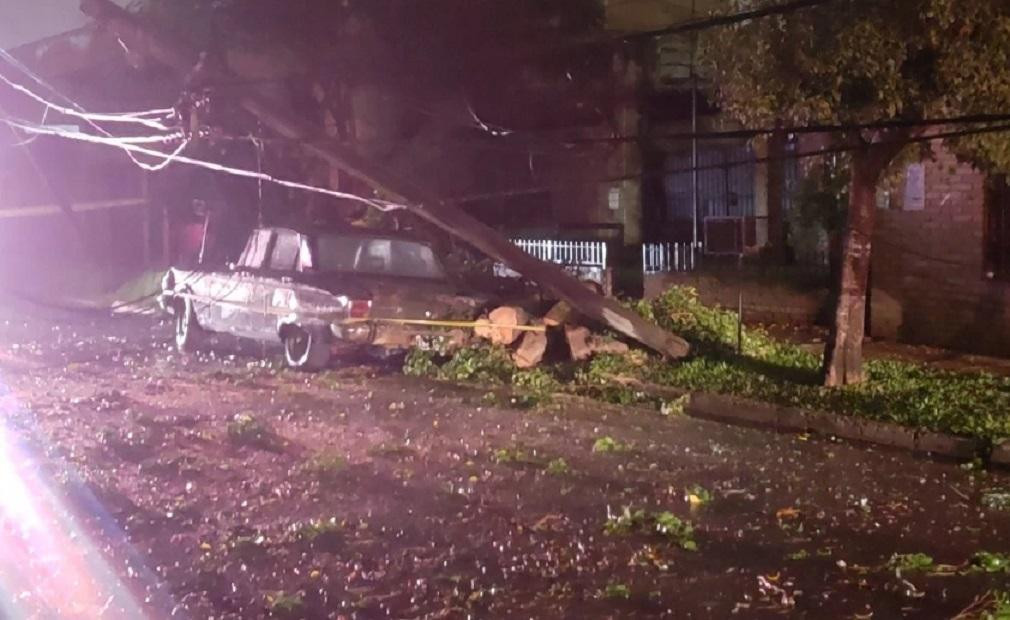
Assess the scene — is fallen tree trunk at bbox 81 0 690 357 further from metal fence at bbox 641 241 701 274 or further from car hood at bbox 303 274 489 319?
metal fence at bbox 641 241 701 274

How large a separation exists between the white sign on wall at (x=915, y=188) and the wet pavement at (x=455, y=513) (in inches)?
233

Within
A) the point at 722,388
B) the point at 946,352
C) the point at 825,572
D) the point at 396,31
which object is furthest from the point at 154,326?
the point at 825,572

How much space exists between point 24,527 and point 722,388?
7360 millimetres

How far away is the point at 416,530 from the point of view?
310 inches

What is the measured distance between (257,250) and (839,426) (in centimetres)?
832

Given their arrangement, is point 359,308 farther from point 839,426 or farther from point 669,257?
point 669,257

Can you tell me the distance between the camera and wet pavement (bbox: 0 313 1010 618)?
6523 millimetres

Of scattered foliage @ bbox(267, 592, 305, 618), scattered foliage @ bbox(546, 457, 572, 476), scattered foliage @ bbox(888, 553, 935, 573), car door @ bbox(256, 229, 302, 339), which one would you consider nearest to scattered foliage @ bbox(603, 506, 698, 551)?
scattered foliage @ bbox(888, 553, 935, 573)

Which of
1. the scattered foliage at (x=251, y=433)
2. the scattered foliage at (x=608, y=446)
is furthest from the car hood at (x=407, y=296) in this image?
the scattered foliage at (x=608, y=446)

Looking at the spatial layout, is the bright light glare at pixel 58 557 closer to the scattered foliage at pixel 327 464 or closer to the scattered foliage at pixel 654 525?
the scattered foliage at pixel 327 464

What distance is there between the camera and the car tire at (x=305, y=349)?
47.1ft

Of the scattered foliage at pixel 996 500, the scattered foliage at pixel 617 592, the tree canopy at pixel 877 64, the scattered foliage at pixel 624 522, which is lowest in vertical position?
the scattered foliage at pixel 996 500

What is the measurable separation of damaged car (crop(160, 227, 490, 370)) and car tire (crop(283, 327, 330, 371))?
0.01 m

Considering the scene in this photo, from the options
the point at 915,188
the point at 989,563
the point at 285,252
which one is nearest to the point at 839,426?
the point at 989,563
